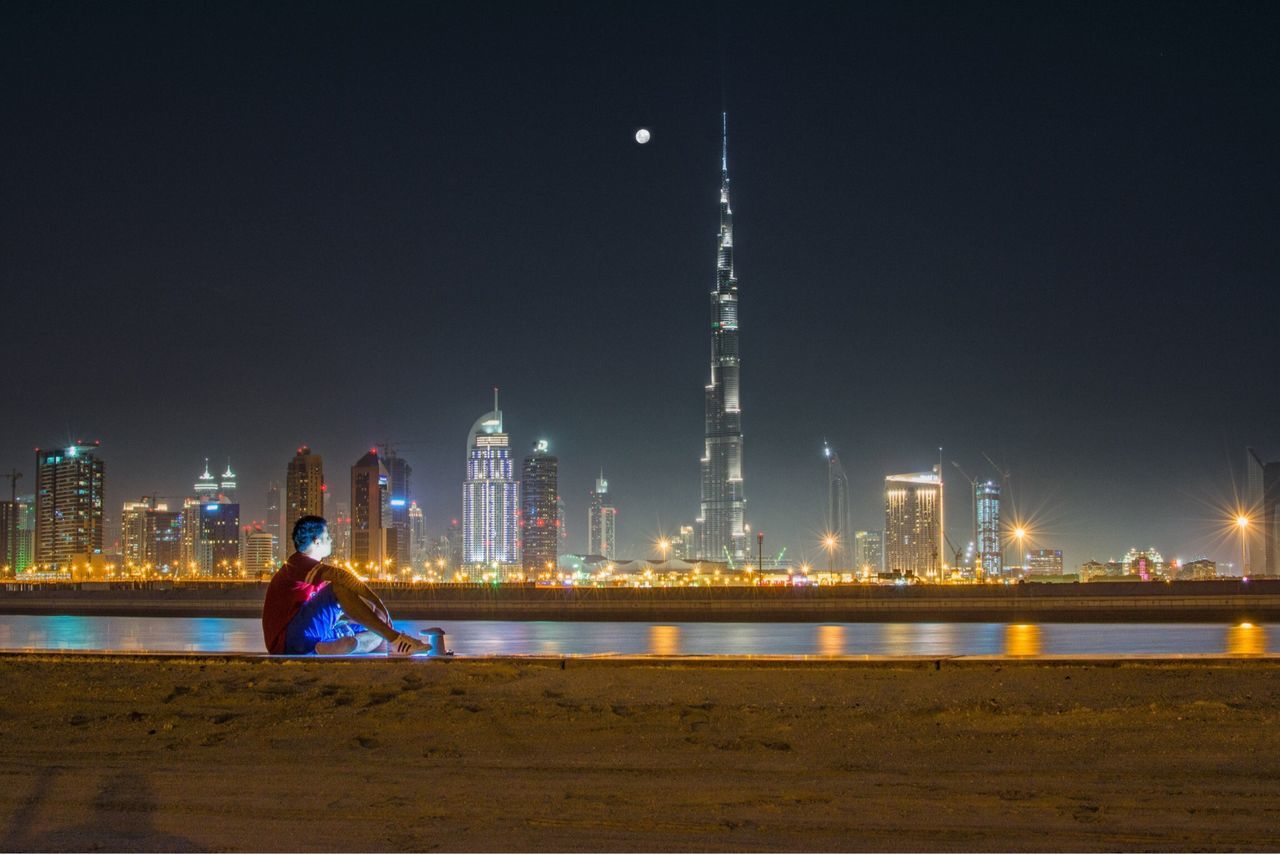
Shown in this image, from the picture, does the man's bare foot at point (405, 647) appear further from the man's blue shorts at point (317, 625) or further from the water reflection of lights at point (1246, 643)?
the water reflection of lights at point (1246, 643)

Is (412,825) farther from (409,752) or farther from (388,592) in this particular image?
(388,592)

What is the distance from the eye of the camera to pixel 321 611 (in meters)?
18.3

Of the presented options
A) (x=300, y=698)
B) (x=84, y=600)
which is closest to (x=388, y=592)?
(x=84, y=600)

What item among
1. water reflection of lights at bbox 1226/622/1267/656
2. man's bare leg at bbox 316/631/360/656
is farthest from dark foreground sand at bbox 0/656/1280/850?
water reflection of lights at bbox 1226/622/1267/656

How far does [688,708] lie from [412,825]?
5.45 meters

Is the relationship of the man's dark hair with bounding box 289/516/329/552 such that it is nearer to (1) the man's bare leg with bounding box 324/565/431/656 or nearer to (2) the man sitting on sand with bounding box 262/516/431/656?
(2) the man sitting on sand with bounding box 262/516/431/656

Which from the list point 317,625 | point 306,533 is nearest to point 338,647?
point 317,625

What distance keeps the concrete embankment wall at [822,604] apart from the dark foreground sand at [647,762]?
180ft

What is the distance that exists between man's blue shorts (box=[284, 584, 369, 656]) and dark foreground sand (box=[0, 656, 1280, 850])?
7.74 feet

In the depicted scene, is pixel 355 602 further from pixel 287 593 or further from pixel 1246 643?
pixel 1246 643

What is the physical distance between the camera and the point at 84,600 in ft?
307

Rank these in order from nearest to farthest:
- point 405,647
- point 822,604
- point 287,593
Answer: point 405,647 → point 287,593 → point 822,604

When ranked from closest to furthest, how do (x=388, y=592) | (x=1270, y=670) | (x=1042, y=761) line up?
(x=1042, y=761) < (x=1270, y=670) < (x=388, y=592)

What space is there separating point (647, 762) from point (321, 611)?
399 inches
